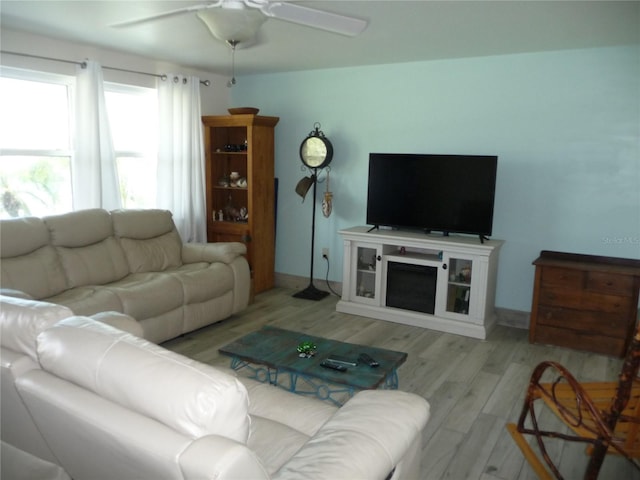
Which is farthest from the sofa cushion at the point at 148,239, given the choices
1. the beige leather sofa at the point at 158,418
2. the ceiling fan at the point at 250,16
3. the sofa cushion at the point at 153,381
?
the sofa cushion at the point at 153,381

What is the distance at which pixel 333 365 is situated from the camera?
8.32ft

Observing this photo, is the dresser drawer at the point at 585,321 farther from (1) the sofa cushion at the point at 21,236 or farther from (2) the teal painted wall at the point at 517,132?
(1) the sofa cushion at the point at 21,236

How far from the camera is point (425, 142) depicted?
4527mm

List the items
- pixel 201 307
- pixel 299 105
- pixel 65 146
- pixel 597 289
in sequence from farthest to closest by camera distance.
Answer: pixel 299 105, pixel 65 146, pixel 201 307, pixel 597 289

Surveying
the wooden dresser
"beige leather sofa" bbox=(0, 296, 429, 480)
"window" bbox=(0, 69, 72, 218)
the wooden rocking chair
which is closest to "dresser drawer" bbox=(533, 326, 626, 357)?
the wooden dresser

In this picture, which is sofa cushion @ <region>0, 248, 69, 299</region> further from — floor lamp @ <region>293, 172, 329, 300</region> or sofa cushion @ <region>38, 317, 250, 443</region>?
floor lamp @ <region>293, 172, 329, 300</region>

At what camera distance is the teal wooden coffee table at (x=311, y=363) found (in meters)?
2.45

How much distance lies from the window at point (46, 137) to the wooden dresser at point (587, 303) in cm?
379

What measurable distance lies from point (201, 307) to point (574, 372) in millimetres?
2770

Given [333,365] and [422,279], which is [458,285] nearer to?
[422,279]

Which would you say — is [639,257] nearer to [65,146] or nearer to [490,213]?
[490,213]

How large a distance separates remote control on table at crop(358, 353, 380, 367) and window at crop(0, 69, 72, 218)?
304cm

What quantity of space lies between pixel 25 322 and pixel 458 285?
3.30 meters

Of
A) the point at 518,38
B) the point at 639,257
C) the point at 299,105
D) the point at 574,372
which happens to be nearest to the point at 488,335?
the point at 574,372
